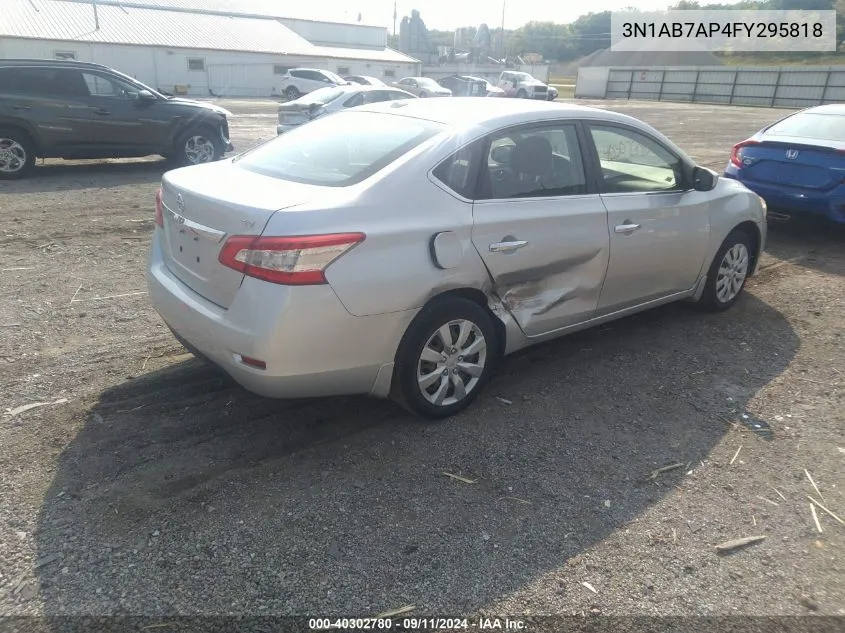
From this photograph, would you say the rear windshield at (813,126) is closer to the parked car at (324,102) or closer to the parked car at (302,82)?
the parked car at (324,102)

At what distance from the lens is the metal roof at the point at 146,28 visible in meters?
36.4

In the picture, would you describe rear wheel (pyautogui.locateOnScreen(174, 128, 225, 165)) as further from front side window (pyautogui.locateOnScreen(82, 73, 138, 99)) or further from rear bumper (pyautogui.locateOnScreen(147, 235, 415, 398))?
rear bumper (pyautogui.locateOnScreen(147, 235, 415, 398))

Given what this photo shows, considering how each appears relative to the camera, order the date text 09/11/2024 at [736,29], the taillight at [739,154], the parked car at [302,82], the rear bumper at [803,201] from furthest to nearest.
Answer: the date text 09/11/2024 at [736,29]
the parked car at [302,82]
the taillight at [739,154]
the rear bumper at [803,201]

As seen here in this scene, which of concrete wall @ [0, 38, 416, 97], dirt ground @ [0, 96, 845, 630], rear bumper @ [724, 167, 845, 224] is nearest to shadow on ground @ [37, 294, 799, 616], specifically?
dirt ground @ [0, 96, 845, 630]

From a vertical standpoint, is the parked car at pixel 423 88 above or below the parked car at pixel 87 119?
below

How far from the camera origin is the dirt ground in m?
2.54

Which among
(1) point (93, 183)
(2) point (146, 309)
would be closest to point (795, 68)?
(1) point (93, 183)

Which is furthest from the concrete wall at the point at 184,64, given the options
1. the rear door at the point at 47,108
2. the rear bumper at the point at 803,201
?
the rear bumper at the point at 803,201

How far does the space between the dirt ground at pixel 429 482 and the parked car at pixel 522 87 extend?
3470 cm

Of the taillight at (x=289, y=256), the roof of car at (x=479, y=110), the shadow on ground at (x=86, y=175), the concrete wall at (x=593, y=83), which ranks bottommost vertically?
the concrete wall at (x=593, y=83)

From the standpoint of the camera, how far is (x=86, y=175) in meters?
10.8

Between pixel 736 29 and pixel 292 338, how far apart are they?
77.0m

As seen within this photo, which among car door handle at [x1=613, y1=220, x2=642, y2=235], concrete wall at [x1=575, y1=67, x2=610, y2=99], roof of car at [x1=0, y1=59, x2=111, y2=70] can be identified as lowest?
concrete wall at [x1=575, y1=67, x2=610, y2=99]

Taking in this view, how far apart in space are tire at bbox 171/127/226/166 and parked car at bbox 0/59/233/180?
2 cm
